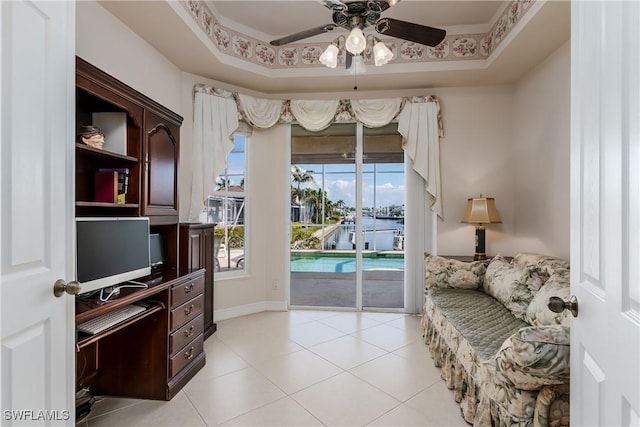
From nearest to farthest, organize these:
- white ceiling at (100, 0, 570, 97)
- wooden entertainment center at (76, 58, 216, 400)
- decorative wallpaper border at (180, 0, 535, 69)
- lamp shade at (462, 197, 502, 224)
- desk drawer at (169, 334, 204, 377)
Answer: wooden entertainment center at (76, 58, 216, 400), desk drawer at (169, 334, 204, 377), white ceiling at (100, 0, 570, 97), decorative wallpaper border at (180, 0, 535, 69), lamp shade at (462, 197, 502, 224)

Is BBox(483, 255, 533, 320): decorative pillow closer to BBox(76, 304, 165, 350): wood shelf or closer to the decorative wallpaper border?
the decorative wallpaper border

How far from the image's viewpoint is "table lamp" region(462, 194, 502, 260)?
129 inches

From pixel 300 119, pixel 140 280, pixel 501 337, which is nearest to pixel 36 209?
pixel 140 280

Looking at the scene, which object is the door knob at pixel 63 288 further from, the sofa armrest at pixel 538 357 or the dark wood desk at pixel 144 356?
the sofa armrest at pixel 538 357

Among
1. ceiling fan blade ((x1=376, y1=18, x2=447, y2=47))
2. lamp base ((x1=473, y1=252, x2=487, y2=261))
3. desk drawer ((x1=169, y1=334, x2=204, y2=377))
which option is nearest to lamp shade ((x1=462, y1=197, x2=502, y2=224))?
lamp base ((x1=473, y1=252, x2=487, y2=261))

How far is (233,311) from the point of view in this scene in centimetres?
375

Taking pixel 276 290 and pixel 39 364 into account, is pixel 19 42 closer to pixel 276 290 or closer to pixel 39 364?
pixel 39 364

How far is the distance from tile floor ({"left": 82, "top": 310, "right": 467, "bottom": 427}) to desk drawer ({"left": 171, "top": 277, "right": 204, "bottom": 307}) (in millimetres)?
613

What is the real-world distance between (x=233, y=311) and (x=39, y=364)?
279 centimetres

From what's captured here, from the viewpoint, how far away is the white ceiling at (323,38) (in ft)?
8.13

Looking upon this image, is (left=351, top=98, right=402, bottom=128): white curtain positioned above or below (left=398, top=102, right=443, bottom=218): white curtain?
above

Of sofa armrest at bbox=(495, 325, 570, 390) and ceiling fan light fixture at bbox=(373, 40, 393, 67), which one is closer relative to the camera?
sofa armrest at bbox=(495, 325, 570, 390)

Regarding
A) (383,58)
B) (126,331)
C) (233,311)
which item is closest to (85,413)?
(126,331)

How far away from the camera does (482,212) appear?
3.30 m
